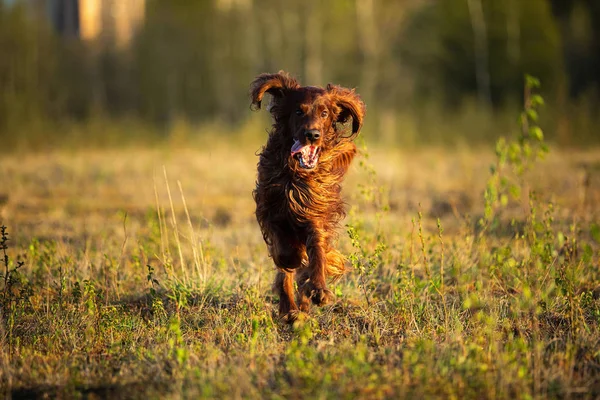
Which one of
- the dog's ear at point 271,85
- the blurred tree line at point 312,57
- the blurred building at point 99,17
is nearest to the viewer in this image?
the dog's ear at point 271,85

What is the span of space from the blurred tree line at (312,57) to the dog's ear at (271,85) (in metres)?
16.0

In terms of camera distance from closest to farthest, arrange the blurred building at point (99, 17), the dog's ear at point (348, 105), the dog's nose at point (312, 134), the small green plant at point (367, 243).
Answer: the dog's nose at point (312, 134), the small green plant at point (367, 243), the dog's ear at point (348, 105), the blurred building at point (99, 17)

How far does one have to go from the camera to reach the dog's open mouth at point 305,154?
449 centimetres

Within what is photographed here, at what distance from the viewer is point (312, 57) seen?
82.8ft

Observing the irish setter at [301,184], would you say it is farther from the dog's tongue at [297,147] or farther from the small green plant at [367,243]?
the small green plant at [367,243]

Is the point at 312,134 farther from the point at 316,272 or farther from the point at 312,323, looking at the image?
the point at 312,323

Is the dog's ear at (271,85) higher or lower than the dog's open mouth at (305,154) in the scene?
higher

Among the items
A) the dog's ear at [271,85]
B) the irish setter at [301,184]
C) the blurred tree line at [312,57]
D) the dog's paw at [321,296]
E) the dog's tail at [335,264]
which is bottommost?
the dog's paw at [321,296]

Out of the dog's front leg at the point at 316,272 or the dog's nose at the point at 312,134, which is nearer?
the dog's front leg at the point at 316,272

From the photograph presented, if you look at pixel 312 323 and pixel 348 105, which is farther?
pixel 348 105

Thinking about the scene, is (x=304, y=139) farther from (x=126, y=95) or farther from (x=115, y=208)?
(x=126, y=95)

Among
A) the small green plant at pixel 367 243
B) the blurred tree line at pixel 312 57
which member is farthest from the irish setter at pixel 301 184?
the blurred tree line at pixel 312 57

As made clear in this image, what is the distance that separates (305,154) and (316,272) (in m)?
0.78

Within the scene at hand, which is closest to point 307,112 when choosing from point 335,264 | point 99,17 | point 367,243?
point 335,264
